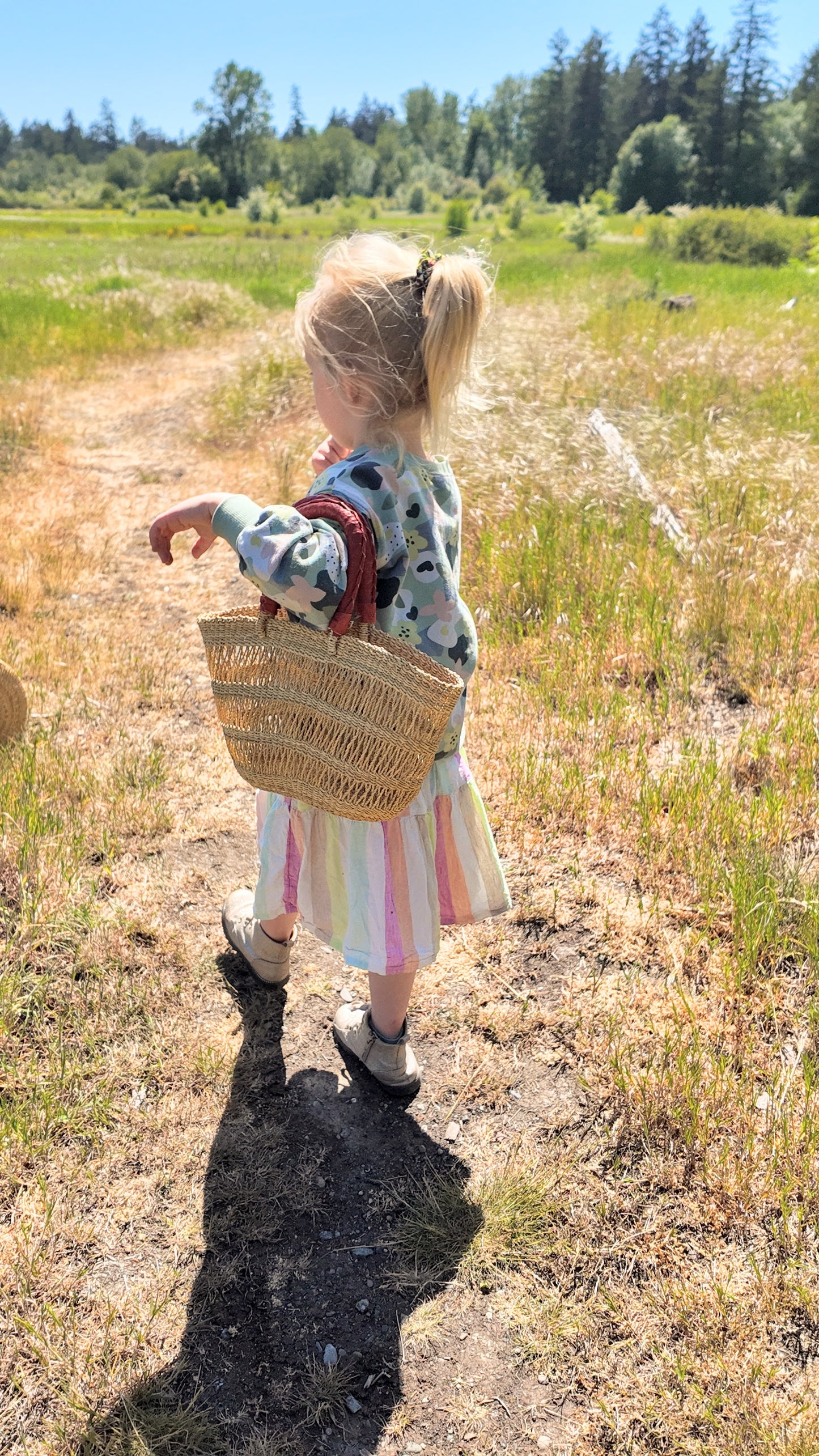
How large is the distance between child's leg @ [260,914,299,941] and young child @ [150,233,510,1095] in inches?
9.2

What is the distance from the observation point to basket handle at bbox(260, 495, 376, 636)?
4.71 ft

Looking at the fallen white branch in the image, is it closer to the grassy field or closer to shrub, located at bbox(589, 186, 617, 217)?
the grassy field

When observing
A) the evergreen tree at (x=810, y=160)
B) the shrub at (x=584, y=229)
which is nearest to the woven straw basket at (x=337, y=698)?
the shrub at (x=584, y=229)

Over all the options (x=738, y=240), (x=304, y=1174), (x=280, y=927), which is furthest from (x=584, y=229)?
(x=304, y=1174)

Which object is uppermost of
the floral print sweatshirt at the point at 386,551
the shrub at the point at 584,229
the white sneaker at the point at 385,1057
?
the shrub at the point at 584,229

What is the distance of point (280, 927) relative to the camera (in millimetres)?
2330

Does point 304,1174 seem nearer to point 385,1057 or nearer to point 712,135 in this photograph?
point 385,1057

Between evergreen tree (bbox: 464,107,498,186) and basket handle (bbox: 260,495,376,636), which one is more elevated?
evergreen tree (bbox: 464,107,498,186)

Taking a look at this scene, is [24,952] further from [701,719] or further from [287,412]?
[287,412]

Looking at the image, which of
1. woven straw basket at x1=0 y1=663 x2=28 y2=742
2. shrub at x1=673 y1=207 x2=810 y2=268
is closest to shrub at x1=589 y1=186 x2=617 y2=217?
shrub at x1=673 y1=207 x2=810 y2=268

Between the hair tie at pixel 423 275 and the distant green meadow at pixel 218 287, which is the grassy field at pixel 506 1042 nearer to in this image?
the hair tie at pixel 423 275

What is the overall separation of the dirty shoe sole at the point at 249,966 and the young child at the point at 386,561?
1.27ft

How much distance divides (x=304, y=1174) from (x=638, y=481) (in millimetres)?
4459

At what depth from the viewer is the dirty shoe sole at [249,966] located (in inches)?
97.2
